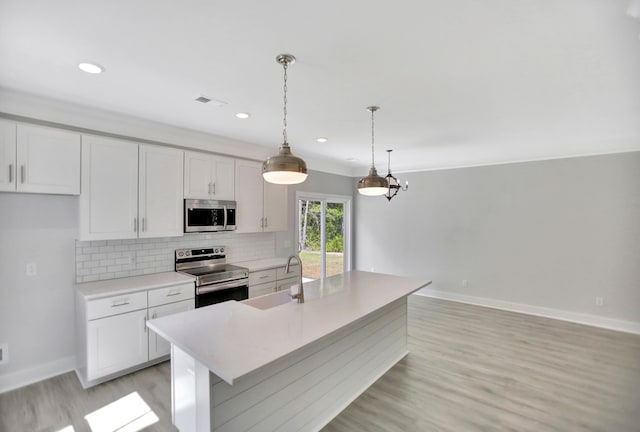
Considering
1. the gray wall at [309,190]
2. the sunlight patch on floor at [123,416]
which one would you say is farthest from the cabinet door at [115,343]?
the gray wall at [309,190]

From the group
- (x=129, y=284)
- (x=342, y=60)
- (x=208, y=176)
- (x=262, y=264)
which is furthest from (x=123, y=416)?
(x=342, y=60)

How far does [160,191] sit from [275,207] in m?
1.71

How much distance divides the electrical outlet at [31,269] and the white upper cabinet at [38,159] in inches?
30.0

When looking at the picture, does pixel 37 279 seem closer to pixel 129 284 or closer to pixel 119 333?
pixel 129 284

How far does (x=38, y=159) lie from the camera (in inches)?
106

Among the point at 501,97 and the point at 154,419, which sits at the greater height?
the point at 501,97

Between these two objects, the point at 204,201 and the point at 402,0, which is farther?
the point at 204,201

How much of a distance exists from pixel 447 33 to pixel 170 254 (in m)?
3.62

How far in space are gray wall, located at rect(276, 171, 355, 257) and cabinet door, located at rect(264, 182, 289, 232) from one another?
16.7 inches

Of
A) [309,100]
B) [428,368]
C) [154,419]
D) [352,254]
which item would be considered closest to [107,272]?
[154,419]

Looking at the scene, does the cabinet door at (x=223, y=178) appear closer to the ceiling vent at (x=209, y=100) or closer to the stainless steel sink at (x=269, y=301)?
the ceiling vent at (x=209, y=100)

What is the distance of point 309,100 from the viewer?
2.84 meters

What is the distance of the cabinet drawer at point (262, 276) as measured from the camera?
4016 millimetres

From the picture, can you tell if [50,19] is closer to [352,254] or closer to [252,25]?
[252,25]
